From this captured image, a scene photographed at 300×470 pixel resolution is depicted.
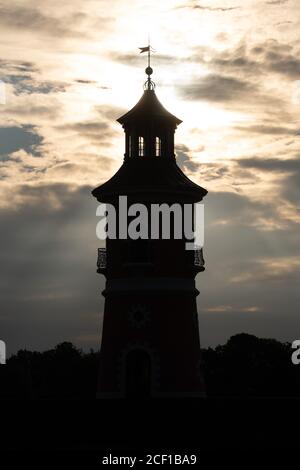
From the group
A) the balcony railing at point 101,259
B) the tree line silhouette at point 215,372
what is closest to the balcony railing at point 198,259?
the balcony railing at point 101,259

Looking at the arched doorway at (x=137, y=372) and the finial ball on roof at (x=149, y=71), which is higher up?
the finial ball on roof at (x=149, y=71)

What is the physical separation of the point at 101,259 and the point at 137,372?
16.9ft

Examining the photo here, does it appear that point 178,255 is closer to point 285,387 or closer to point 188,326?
point 188,326

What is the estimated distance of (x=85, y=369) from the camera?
9275cm

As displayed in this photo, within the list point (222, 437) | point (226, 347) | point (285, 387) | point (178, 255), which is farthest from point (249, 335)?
point (222, 437)

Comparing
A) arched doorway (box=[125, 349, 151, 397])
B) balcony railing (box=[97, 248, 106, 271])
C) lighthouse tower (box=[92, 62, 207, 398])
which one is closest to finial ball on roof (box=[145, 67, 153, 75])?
lighthouse tower (box=[92, 62, 207, 398])

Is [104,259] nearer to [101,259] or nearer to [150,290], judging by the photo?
[101,259]

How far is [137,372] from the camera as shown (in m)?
46.3

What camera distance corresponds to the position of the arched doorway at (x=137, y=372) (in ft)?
151

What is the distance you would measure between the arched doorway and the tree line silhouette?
23.3 meters

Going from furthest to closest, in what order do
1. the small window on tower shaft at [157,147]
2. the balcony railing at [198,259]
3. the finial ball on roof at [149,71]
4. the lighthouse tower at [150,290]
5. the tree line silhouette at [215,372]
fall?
1. the tree line silhouette at [215,372]
2. the finial ball on roof at [149,71]
3. the small window on tower shaft at [157,147]
4. the balcony railing at [198,259]
5. the lighthouse tower at [150,290]

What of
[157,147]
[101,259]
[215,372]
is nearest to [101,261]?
[101,259]

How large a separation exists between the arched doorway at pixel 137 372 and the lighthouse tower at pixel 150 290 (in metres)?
0.04

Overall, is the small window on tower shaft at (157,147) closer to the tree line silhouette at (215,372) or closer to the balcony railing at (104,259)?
the balcony railing at (104,259)
